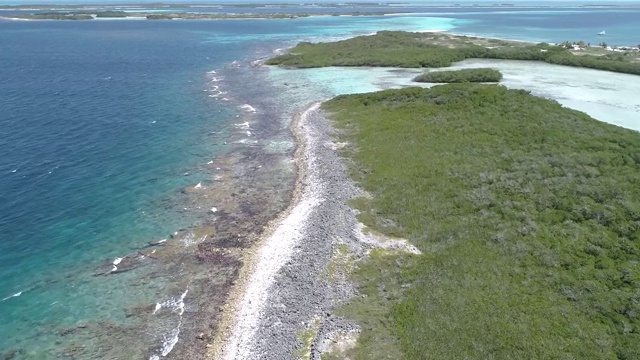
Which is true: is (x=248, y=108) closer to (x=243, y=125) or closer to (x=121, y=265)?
(x=243, y=125)

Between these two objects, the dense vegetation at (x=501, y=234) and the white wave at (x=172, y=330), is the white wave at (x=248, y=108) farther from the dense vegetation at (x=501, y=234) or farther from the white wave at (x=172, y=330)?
the white wave at (x=172, y=330)

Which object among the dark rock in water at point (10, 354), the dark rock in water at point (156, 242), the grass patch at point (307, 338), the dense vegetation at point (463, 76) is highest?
the dense vegetation at point (463, 76)

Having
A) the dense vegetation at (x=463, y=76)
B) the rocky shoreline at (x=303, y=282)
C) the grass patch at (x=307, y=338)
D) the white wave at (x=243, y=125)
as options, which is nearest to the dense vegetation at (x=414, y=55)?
the dense vegetation at (x=463, y=76)

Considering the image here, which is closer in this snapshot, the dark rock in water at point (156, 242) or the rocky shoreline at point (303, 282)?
the rocky shoreline at point (303, 282)

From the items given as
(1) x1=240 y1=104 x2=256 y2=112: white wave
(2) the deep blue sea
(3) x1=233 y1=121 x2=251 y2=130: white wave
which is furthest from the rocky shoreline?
(1) x1=240 y1=104 x2=256 y2=112: white wave

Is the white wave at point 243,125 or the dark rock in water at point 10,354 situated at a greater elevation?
the white wave at point 243,125

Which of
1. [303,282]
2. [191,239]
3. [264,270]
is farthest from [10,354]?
[303,282]

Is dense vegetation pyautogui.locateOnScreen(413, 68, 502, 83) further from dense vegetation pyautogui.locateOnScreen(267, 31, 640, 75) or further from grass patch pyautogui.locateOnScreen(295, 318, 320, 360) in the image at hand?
grass patch pyautogui.locateOnScreen(295, 318, 320, 360)
